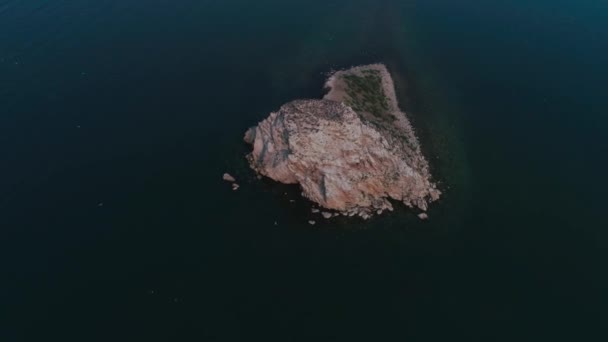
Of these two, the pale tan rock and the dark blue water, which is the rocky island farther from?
the pale tan rock

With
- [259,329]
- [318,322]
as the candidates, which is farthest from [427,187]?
[259,329]

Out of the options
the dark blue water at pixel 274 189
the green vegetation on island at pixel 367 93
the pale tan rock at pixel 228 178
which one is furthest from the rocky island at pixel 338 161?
the green vegetation on island at pixel 367 93

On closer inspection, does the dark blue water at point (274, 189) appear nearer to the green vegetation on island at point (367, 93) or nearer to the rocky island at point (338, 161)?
the rocky island at point (338, 161)

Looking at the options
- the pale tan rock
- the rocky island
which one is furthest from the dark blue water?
the rocky island

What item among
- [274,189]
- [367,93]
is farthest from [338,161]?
[367,93]

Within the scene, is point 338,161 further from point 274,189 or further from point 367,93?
point 367,93

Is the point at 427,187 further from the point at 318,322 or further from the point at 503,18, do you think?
the point at 503,18
